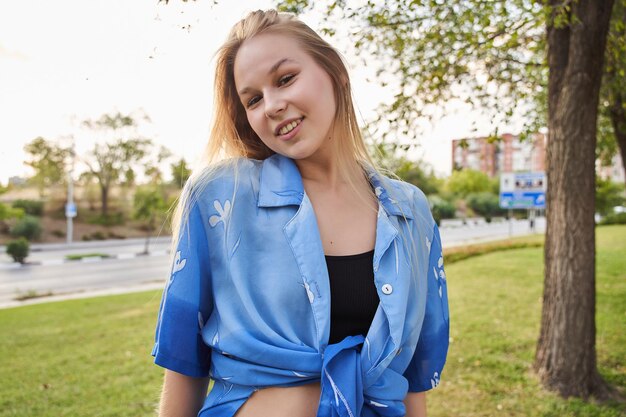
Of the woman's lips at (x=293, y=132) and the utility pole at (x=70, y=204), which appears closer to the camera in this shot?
the woman's lips at (x=293, y=132)

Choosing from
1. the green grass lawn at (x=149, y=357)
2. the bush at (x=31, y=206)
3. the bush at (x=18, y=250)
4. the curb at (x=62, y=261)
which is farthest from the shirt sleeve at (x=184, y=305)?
the bush at (x=31, y=206)

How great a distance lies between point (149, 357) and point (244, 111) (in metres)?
5.56

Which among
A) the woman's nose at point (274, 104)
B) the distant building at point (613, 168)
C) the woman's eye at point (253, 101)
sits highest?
the distant building at point (613, 168)

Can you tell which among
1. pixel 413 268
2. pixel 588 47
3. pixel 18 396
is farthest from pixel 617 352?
pixel 18 396

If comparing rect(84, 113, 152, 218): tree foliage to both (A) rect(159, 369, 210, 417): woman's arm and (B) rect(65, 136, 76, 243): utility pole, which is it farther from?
(A) rect(159, 369, 210, 417): woman's arm

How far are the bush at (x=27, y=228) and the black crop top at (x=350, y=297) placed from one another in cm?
3369

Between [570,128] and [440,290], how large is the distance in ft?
10.6

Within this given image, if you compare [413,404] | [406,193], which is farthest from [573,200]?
[413,404]

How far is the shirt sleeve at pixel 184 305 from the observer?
1.25m

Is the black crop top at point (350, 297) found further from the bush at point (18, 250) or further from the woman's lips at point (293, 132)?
the bush at point (18, 250)

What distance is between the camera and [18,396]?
16.7ft

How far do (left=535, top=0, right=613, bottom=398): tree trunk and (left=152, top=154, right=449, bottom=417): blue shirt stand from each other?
3.40 m

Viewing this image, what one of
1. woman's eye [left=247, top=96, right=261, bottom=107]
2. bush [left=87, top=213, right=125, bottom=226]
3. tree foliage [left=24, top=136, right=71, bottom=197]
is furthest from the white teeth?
bush [left=87, top=213, right=125, bottom=226]

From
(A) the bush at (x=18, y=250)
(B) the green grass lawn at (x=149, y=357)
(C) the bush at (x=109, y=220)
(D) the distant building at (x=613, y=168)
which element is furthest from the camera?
(C) the bush at (x=109, y=220)
